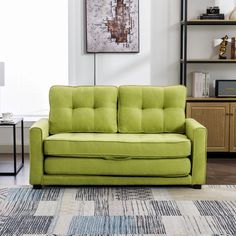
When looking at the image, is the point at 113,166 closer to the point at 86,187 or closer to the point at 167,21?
the point at 86,187

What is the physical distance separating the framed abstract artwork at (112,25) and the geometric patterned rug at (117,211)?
2.01 metres

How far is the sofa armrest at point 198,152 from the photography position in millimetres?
4465

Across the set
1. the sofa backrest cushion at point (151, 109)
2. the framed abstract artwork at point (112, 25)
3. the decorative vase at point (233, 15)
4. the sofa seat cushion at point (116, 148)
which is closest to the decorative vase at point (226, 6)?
the decorative vase at point (233, 15)

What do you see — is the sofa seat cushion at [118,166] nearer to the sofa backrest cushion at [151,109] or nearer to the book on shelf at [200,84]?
the sofa backrest cushion at [151,109]

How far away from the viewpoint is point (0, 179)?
16.2 feet

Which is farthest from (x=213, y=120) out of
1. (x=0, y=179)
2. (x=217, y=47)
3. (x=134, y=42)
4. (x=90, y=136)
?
(x=0, y=179)

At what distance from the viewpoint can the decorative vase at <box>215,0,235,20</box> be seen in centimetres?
→ 603

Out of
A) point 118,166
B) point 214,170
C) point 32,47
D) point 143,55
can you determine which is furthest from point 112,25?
point 118,166

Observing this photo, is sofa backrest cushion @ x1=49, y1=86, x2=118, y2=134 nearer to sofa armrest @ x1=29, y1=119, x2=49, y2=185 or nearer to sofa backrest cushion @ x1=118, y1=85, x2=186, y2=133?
sofa backrest cushion @ x1=118, y1=85, x2=186, y2=133

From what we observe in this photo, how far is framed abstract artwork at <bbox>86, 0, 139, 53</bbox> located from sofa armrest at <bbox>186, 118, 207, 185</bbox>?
183cm

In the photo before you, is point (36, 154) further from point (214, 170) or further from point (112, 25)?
point (112, 25)

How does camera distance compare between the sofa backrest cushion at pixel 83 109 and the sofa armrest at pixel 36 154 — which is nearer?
the sofa armrest at pixel 36 154

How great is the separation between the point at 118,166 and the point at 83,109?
2.61 ft

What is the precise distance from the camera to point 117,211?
12.8 feet
